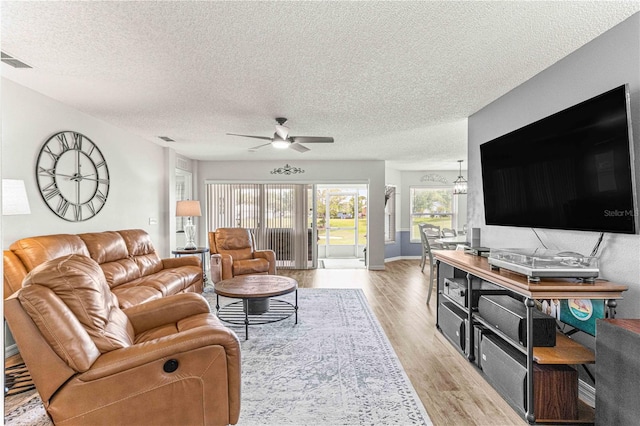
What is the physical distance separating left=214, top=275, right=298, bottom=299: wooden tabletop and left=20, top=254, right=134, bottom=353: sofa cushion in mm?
1513

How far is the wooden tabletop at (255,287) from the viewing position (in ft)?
11.3

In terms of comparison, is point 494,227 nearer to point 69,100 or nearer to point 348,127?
point 348,127

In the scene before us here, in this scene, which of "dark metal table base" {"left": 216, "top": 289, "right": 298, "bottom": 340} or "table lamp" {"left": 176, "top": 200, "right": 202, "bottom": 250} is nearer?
"dark metal table base" {"left": 216, "top": 289, "right": 298, "bottom": 340}

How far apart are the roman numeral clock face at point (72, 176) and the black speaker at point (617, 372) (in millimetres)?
4657

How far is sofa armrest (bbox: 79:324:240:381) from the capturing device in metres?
1.63

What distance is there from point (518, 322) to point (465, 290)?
76 centimetres

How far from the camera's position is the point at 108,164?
14.7 ft

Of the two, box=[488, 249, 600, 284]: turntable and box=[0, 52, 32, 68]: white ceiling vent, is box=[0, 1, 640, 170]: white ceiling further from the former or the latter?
box=[488, 249, 600, 284]: turntable

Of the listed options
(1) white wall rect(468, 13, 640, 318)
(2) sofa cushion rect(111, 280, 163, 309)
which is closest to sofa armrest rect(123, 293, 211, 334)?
(2) sofa cushion rect(111, 280, 163, 309)

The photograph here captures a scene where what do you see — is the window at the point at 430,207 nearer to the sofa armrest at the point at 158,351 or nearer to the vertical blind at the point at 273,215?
the vertical blind at the point at 273,215

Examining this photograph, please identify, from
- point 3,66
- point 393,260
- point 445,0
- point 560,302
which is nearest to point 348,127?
point 445,0

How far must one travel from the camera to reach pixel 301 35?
2236mm

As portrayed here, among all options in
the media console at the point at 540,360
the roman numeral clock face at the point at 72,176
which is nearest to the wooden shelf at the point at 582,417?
the media console at the point at 540,360

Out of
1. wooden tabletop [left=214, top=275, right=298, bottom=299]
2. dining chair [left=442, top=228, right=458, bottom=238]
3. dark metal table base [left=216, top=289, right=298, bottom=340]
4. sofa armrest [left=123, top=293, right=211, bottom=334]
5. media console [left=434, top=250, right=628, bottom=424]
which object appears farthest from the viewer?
dining chair [left=442, top=228, right=458, bottom=238]
